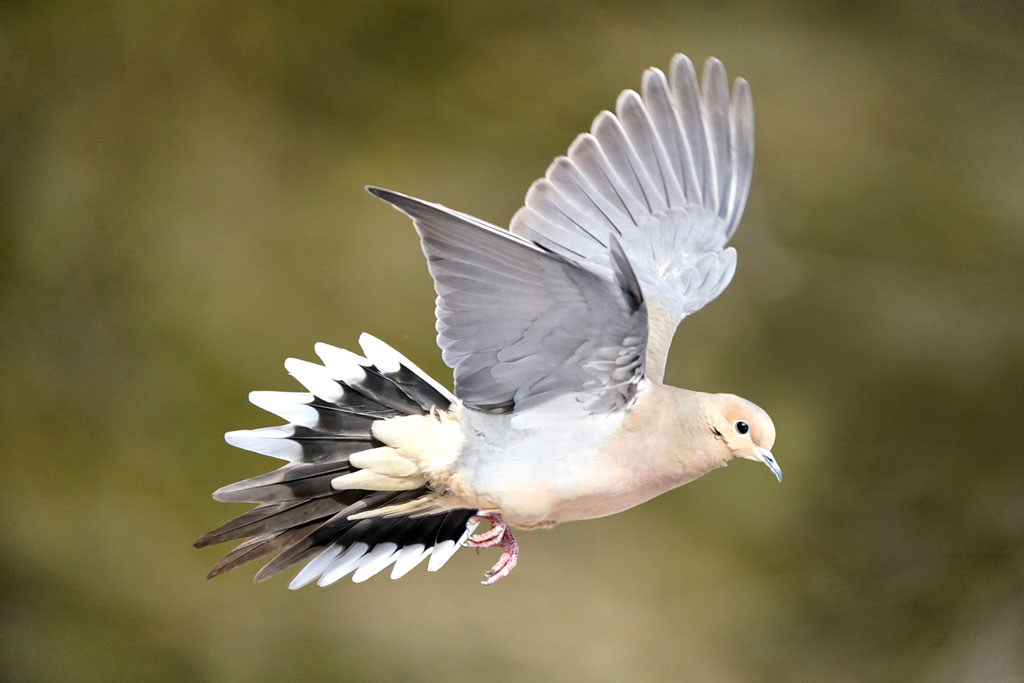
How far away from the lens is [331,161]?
2.65 m

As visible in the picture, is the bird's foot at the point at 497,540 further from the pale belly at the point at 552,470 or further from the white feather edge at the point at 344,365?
the white feather edge at the point at 344,365

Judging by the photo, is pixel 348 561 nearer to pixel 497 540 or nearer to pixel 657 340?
pixel 497 540

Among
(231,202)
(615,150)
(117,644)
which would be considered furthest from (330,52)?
(117,644)

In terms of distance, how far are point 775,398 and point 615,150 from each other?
53.8 inches

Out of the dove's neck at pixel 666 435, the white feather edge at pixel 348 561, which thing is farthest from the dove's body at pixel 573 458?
the white feather edge at pixel 348 561

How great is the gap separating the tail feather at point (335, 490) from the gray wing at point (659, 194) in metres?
0.32

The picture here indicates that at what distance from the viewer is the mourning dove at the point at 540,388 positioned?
1.21 m

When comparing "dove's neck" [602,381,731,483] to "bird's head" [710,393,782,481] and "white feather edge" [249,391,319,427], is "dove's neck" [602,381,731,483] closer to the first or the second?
"bird's head" [710,393,782,481]

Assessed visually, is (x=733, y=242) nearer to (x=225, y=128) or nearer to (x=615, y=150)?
(x=615, y=150)

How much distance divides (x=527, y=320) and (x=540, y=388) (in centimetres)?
12

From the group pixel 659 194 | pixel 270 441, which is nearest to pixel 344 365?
pixel 270 441

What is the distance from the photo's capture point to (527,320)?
1.24 m

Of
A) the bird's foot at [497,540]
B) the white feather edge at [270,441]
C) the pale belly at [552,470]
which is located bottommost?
the bird's foot at [497,540]

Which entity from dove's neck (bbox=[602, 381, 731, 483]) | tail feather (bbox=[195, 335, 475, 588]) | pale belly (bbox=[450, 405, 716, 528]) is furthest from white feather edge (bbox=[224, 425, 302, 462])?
dove's neck (bbox=[602, 381, 731, 483])
